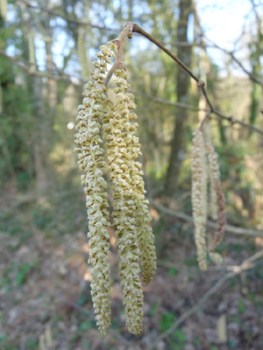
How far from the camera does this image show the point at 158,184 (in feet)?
19.9

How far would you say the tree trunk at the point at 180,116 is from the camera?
153 inches

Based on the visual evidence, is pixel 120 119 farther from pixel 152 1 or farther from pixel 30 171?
pixel 30 171

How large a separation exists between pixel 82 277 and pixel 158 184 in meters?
2.44

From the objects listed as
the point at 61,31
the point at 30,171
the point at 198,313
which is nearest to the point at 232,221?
the point at 198,313

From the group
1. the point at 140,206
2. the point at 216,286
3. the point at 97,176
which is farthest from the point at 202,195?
the point at 216,286

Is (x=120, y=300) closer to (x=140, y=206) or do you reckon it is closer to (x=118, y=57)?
(x=140, y=206)

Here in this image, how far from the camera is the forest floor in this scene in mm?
3572

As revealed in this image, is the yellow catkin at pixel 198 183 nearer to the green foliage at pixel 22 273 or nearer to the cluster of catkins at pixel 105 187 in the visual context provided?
the cluster of catkins at pixel 105 187

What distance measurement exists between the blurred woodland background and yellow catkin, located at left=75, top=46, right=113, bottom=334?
1278mm

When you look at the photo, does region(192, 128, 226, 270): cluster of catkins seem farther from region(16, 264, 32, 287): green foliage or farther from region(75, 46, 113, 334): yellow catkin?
region(16, 264, 32, 287): green foliage

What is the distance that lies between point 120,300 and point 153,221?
130cm

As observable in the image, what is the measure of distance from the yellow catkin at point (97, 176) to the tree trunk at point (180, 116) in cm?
356

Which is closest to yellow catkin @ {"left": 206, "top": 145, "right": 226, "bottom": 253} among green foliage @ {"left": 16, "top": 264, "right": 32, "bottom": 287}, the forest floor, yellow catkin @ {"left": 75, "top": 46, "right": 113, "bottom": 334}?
yellow catkin @ {"left": 75, "top": 46, "right": 113, "bottom": 334}

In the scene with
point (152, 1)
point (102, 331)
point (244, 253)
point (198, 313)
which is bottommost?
point (198, 313)
